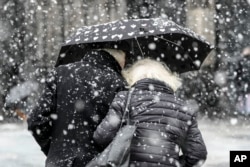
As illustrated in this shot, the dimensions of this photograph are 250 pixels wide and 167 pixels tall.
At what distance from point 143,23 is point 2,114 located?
8503mm

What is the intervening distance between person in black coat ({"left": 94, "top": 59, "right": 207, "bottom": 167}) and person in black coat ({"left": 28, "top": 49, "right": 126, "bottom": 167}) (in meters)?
0.21

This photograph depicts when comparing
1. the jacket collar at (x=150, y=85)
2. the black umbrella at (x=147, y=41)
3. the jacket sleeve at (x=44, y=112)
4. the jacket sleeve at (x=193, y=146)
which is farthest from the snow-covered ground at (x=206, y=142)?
the jacket collar at (x=150, y=85)

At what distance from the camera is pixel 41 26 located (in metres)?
12.2

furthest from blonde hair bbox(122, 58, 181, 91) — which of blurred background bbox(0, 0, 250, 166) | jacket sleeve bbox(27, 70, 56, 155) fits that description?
blurred background bbox(0, 0, 250, 166)

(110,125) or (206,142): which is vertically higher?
(206,142)

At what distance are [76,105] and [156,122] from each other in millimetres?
581

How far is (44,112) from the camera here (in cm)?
387

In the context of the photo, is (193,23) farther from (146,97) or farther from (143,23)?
(146,97)

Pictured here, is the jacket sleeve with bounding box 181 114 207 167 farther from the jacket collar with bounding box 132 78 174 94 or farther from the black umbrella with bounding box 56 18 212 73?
the black umbrella with bounding box 56 18 212 73

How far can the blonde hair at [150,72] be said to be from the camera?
364cm

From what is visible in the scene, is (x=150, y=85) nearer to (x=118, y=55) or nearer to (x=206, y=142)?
(x=118, y=55)

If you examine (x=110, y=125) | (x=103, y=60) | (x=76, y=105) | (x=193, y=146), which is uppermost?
(x=103, y=60)

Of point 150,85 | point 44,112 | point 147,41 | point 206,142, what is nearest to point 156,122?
point 150,85

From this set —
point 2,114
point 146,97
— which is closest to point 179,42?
point 146,97
